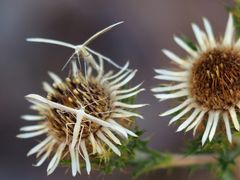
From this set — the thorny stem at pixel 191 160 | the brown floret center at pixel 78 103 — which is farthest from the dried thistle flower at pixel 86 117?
the thorny stem at pixel 191 160

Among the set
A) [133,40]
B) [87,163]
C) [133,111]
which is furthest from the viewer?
[133,40]

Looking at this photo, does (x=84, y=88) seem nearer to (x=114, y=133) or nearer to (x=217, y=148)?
(x=114, y=133)

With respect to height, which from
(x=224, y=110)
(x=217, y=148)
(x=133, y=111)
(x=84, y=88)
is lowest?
(x=217, y=148)

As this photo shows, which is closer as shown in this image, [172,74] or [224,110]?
[224,110]

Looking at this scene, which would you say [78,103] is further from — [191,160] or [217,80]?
[191,160]

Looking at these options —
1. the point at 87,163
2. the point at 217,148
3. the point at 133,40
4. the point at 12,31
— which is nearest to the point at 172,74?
the point at 217,148

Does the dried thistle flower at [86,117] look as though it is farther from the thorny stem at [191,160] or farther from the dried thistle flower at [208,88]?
the thorny stem at [191,160]
